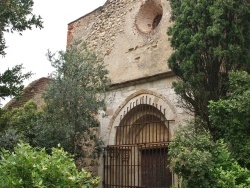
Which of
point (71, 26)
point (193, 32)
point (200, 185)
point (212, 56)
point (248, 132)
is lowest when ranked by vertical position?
point (200, 185)

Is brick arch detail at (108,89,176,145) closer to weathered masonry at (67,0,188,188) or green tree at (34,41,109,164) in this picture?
weathered masonry at (67,0,188,188)

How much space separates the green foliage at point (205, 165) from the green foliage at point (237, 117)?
19cm

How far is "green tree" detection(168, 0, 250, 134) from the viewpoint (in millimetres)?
6215

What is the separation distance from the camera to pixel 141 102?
8.95m

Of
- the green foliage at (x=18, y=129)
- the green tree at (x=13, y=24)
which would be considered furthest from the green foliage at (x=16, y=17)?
the green foliage at (x=18, y=129)

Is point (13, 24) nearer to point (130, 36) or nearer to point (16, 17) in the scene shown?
point (16, 17)

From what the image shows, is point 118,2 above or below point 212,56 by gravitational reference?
above

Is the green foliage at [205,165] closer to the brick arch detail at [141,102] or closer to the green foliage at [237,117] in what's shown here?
the green foliage at [237,117]

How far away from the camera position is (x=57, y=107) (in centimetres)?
794

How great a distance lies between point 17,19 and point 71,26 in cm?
477

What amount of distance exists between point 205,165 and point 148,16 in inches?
224

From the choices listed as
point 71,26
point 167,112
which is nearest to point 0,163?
point 167,112

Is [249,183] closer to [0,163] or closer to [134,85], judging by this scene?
[0,163]

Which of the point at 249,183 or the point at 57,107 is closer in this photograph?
the point at 249,183
